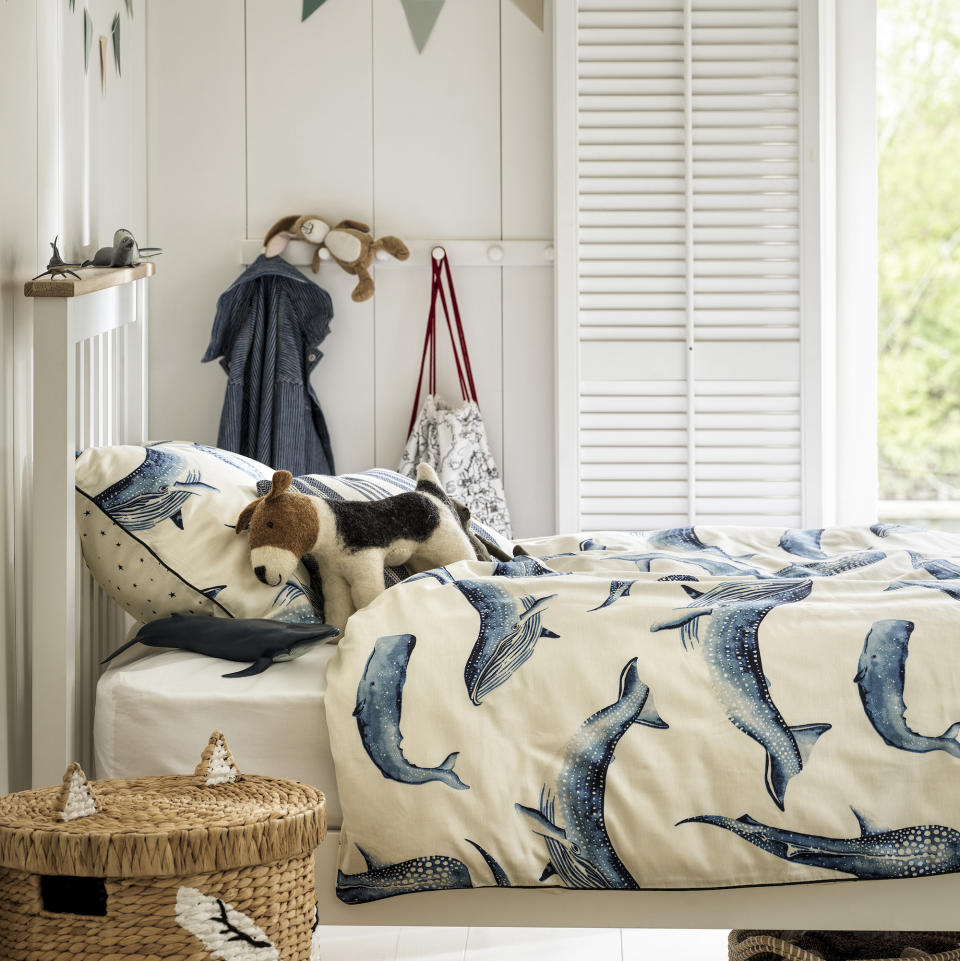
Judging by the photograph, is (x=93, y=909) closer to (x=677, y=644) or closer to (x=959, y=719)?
(x=677, y=644)

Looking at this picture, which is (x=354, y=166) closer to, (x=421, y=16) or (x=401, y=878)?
(x=421, y=16)

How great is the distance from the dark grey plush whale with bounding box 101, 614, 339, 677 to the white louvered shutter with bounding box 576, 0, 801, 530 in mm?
1564

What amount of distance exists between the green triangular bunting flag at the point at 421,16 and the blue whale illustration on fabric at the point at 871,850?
2.26 m

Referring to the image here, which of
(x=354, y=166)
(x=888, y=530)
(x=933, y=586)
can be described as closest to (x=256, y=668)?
(x=933, y=586)

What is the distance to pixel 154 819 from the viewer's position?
1.00 metres

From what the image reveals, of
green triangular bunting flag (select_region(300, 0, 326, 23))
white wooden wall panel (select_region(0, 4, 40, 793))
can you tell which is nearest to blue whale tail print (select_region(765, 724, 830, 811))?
white wooden wall panel (select_region(0, 4, 40, 793))

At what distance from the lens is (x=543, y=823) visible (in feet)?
4.05

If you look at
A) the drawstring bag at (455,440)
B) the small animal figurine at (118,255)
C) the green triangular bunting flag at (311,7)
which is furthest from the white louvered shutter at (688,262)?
the small animal figurine at (118,255)

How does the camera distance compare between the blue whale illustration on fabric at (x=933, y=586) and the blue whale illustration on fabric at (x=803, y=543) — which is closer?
the blue whale illustration on fabric at (x=933, y=586)

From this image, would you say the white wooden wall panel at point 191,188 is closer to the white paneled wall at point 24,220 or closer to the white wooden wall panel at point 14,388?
the white paneled wall at point 24,220

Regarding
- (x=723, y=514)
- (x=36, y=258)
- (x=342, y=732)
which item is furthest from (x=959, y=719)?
(x=723, y=514)

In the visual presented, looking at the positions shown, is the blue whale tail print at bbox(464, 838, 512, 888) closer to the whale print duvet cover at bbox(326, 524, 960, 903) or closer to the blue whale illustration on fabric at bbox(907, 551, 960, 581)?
the whale print duvet cover at bbox(326, 524, 960, 903)

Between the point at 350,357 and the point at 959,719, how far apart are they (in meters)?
1.99

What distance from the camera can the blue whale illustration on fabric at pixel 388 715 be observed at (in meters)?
1.24
